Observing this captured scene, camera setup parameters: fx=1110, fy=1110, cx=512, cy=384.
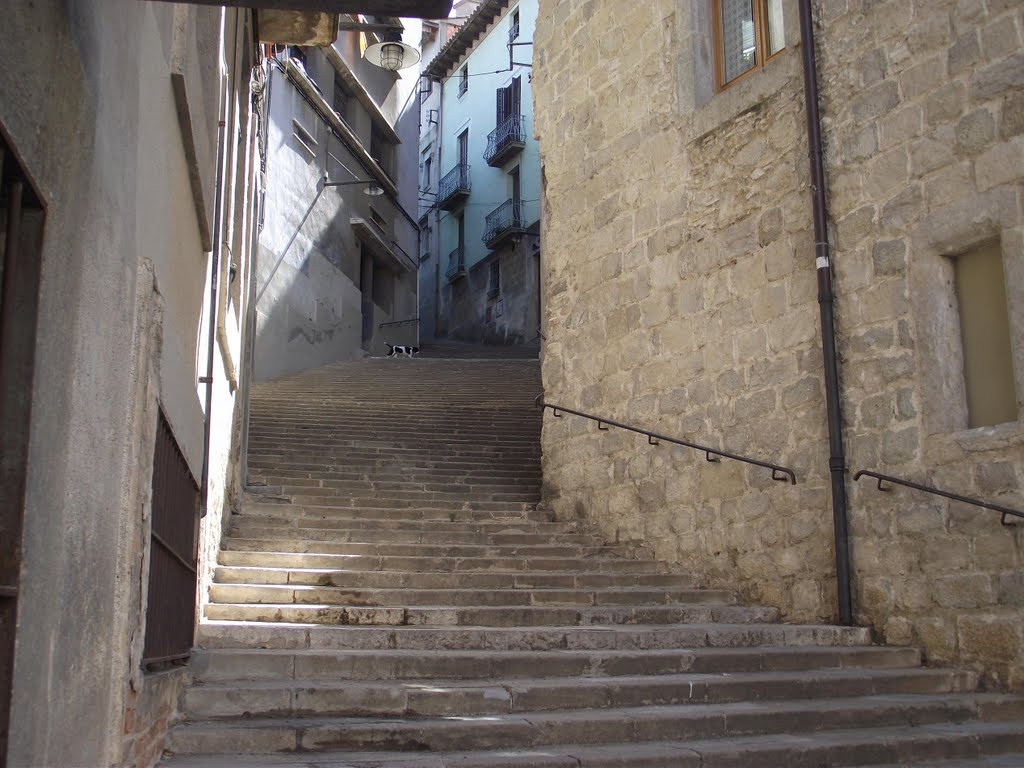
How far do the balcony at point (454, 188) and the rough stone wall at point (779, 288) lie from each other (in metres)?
20.4

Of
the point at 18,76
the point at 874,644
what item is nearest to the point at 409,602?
the point at 874,644

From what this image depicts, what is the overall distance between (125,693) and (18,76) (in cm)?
186

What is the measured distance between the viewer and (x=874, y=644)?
6250mm

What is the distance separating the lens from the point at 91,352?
2637 mm

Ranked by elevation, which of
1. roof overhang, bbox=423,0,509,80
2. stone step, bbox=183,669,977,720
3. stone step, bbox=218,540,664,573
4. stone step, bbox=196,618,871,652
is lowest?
stone step, bbox=183,669,977,720

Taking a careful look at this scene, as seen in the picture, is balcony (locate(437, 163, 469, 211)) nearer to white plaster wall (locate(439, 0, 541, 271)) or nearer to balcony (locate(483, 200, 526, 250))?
white plaster wall (locate(439, 0, 541, 271))

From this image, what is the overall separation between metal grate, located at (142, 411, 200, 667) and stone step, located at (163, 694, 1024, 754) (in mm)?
468

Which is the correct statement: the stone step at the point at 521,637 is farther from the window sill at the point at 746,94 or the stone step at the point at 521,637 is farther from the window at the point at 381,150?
the window at the point at 381,150

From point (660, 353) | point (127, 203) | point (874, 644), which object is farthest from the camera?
point (660, 353)

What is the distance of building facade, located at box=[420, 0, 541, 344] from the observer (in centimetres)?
2733

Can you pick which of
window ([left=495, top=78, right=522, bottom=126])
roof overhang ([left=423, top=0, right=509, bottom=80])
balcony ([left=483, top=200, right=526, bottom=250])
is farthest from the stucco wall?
roof overhang ([left=423, top=0, right=509, bottom=80])

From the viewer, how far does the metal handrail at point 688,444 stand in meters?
6.95

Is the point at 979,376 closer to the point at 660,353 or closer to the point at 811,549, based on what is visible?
the point at 811,549

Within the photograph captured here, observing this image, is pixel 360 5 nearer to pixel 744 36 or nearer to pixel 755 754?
pixel 755 754
